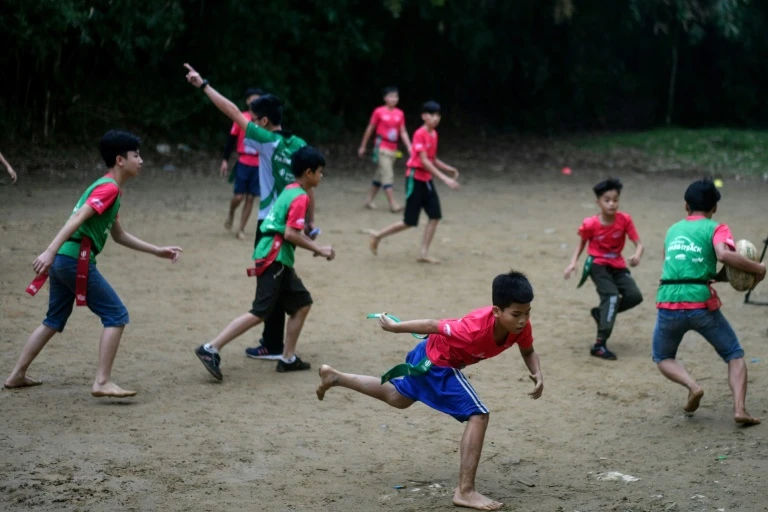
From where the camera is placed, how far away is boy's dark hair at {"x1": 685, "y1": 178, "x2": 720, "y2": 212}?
5.89 meters

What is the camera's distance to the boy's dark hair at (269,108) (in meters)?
7.13

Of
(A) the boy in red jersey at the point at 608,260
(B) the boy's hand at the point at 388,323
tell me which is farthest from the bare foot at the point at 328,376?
(A) the boy in red jersey at the point at 608,260

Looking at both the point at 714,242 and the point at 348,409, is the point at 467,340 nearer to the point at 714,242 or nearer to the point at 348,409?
the point at 348,409

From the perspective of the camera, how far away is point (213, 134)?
18.3 m

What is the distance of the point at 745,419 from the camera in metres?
5.73

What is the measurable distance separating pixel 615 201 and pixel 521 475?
299 centimetres

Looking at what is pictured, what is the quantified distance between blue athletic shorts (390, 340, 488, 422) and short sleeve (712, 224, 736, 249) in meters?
1.95

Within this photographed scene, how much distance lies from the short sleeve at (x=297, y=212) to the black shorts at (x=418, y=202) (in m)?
4.07

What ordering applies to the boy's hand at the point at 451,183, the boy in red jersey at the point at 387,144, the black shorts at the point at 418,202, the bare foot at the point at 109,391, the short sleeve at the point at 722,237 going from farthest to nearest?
1. the boy in red jersey at the point at 387,144
2. the black shorts at the point at 418,202
3. the boy's hand at the point at 451,183
4. the bare foot at the point at 109,391
5. the short sleeve at the point at 722,237

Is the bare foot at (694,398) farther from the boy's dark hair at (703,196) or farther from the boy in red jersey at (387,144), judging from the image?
the boy in red jersey at (387,144)

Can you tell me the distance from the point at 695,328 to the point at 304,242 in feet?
8.41

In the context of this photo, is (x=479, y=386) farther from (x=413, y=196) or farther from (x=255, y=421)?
(x=413, y=196)

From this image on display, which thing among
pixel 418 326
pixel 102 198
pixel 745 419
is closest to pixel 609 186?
pixel 745 419

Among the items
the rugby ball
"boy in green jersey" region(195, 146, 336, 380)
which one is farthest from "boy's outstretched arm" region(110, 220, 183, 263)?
the rugby ball
